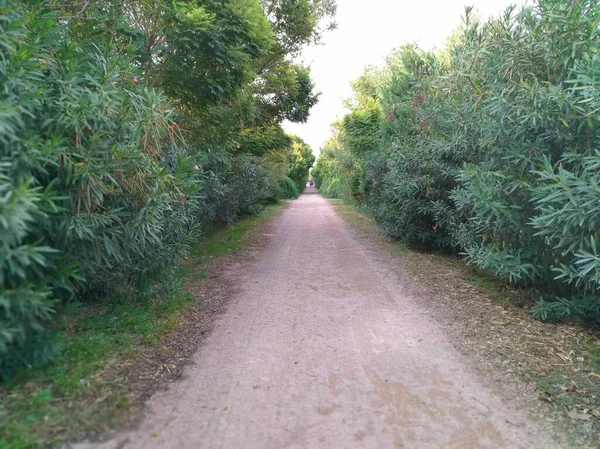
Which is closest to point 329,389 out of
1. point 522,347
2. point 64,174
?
point 522,347

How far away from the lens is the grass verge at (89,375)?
3.07m

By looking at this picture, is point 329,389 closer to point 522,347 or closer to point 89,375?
point 89,375

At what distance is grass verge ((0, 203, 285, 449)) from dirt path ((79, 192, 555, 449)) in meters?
0.28

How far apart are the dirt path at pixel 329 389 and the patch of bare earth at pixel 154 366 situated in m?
0.12

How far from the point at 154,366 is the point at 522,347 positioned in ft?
13.2

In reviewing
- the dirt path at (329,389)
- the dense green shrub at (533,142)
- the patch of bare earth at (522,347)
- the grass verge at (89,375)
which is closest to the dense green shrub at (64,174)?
the grass verge at (89,375)

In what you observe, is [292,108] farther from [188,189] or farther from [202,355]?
[202,355]

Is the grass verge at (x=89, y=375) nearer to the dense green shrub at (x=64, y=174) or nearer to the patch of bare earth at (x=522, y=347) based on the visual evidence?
the dense green shrub at (x=64, y=174)

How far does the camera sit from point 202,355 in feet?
15.3

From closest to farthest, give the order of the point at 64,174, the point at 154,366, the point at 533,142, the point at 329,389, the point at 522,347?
the point at 64,174 < the point at 329,389 < the point at 154,366 < the point at 522,347 < the point at 533,142

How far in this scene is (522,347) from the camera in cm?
496

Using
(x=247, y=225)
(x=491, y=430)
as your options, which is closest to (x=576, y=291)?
(x=491, y=430)

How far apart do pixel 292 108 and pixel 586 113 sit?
12.8m

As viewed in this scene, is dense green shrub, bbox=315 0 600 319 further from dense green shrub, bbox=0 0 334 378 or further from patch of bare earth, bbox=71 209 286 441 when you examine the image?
patch of bare earth, bbox=71 209 286 441
